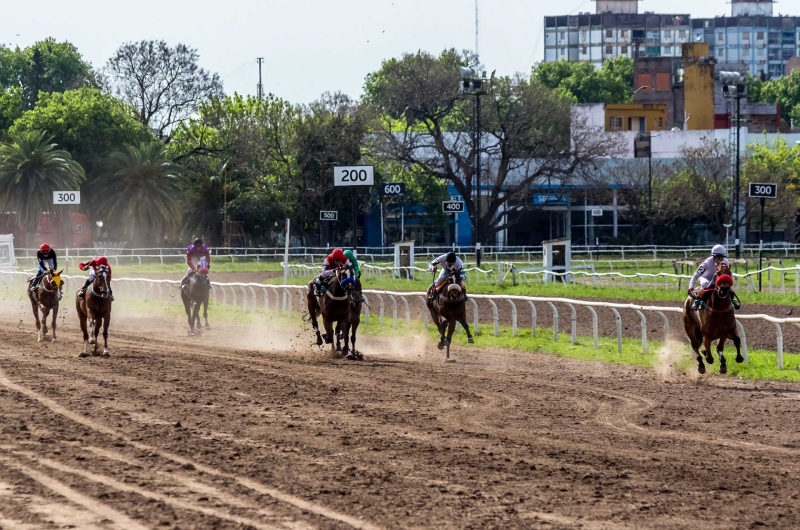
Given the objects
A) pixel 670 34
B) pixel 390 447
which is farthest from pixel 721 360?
pixel 670 34

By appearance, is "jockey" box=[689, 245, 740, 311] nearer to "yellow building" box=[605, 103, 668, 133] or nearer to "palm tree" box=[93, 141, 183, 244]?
"palm tree" box=[93, 141, 183, 244]

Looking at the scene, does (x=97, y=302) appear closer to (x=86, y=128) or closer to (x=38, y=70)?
(x=86, y=128)

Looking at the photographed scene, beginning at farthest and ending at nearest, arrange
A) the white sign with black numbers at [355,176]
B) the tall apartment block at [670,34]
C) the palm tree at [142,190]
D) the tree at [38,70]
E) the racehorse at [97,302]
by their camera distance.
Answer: the tall apartment block at [670,34], the tree at [38,70], the palm tree at [142,190], the white sign with black numbers at [355,176], the racehorse at [97,302]

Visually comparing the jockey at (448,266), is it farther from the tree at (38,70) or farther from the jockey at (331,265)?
the tree at (38,70)

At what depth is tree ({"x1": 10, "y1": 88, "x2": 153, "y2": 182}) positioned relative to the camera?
68625 millimetres

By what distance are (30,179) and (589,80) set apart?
7883cm

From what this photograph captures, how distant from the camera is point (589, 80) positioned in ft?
422

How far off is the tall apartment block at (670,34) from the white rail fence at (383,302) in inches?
5273

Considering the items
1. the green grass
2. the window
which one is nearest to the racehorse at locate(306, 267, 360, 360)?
the green grass

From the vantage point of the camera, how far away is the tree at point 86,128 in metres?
68.6

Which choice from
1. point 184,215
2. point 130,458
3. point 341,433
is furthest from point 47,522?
point 184,215

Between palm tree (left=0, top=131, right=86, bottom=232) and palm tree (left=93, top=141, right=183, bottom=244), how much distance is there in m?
2.73

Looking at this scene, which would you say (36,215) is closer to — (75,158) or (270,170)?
(75,158)

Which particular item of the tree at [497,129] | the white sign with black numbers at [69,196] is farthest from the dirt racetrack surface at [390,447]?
the tree at [497,129]
